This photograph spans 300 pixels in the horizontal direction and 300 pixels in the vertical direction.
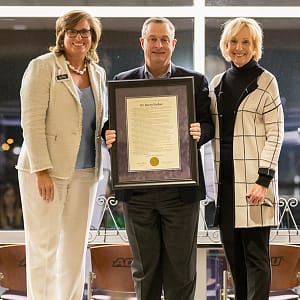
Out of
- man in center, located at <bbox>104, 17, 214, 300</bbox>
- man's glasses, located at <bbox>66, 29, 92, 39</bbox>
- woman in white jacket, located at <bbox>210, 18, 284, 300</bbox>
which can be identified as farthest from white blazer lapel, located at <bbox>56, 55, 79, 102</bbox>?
woman in white jacket, located at <bbox>210, 18, 284, 300</bbox>

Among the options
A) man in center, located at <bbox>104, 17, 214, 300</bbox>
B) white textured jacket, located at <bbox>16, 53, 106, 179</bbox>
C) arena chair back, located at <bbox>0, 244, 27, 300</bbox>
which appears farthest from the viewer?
arena chair back, located at <bbox>0, 244, 27, 300</bbox>

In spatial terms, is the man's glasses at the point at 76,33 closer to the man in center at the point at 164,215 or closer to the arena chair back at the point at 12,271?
the man in center at the point at 164,215

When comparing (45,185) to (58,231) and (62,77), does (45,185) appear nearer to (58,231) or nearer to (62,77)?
(58,231)

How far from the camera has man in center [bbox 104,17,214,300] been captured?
107 inches

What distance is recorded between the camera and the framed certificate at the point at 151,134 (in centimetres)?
267

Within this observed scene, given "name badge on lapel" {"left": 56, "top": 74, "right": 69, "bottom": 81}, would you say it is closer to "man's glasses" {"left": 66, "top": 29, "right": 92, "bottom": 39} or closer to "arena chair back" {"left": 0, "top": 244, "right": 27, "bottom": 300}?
"man's glasses" {"left": 66, "top": 29, "right": 92, "bottom": 39}

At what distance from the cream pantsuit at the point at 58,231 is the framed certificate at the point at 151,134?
223 mm

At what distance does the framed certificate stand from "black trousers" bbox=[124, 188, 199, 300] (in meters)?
0.11

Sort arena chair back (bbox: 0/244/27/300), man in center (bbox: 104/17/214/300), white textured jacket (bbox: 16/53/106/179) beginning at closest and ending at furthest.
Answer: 1. white textured jacket (bbox: 16/53/106/179)
2. man in center (bbox: 104/17/214/300)
3. arena chair back (bbox: 0/244/27/300)

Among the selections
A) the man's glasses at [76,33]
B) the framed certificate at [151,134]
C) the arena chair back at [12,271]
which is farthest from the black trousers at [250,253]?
the arena chair back at [12,271]

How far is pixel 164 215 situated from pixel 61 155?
58 cm

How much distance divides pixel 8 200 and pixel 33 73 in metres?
1.67

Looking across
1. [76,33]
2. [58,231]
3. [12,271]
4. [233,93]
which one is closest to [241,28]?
[233,93]

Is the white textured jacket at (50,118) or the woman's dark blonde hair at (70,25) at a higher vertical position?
the woman's dark blonde hair at (70,25)
